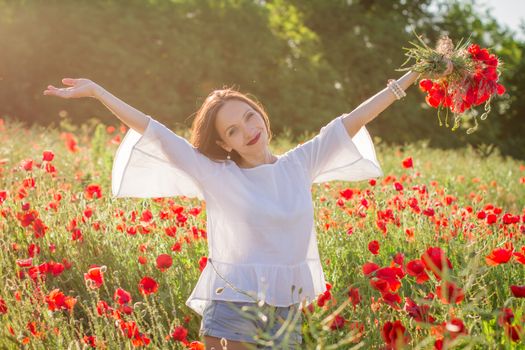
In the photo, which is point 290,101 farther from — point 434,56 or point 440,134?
point 434,56

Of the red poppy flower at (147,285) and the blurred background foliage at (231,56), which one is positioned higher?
the blurred background foliage at (231,56)

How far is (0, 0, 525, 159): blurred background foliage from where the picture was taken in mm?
17000

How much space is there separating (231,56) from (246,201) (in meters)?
17.3

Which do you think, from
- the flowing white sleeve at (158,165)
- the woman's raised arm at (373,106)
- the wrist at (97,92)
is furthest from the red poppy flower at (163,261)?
the woman's raised arm at (373,106)

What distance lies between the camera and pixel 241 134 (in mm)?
2996

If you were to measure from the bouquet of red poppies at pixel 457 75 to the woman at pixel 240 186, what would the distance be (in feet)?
0.30

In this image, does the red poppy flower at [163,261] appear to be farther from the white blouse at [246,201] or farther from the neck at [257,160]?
the neck at [257,160]

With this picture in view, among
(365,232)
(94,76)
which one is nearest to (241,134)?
(365,232)

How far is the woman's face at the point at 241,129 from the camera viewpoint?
2.98m

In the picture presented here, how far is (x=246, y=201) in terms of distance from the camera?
2820 millimetres

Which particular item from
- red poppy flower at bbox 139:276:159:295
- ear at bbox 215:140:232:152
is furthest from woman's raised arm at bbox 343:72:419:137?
red poppy flower at bbox 139:276:159:295

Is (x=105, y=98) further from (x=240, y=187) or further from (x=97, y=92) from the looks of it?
(x=240, y=187)

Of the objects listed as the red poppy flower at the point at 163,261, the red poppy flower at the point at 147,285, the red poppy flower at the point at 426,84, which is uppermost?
the red poppy flower at the point at 426,84

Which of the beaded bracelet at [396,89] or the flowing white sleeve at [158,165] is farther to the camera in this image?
the beaded bracelet at [396,89]
